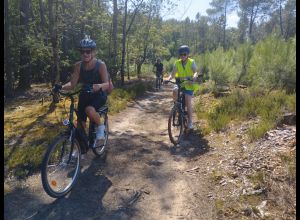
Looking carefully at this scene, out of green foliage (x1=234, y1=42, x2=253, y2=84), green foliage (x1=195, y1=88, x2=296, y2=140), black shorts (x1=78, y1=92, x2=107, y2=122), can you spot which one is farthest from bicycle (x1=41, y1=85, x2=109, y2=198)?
green foliage (x1=234, y1=42, x2=253, y2=84)

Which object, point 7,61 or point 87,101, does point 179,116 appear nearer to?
point 87,101

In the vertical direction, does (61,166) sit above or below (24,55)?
below

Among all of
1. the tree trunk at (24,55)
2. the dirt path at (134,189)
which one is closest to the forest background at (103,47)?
the tree trunk at (24,55)

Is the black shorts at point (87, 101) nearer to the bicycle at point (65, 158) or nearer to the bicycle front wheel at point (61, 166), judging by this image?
the bicycle at point (65, 158)

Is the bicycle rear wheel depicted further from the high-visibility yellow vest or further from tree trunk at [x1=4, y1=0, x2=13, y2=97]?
tree trunk at [x1=4, y1=0, x2=13, y2=97]

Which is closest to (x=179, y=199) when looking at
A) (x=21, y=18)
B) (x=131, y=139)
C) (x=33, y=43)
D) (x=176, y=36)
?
(x=131, y=139)

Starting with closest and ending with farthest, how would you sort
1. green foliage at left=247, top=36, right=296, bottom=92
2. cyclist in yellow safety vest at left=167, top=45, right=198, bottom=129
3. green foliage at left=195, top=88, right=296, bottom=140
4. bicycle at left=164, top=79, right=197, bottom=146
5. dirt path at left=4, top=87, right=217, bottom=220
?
dirt path at left=4, top=87, right=217, bottom=220 → green foliage at left=195, top=88, right=296, bottom=140 → bicycle at left=164, top=79, right=197, bottom=146 → cyclist in yellow safety vest at left=167, top=45, right=198, bottom=129 → green foliage at left=247, top=36, right=296, bottom=92

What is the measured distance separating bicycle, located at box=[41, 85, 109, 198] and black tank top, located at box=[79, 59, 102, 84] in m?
0.45

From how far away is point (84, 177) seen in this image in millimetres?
4934

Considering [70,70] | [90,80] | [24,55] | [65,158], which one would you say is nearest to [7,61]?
[24,55]

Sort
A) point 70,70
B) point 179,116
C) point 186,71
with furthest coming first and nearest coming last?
1. point 70,70
2. point 186,71
3. point 179,116

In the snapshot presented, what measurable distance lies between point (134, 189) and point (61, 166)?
1.09m

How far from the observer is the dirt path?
4.00m

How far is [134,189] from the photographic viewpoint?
4.66 meters
